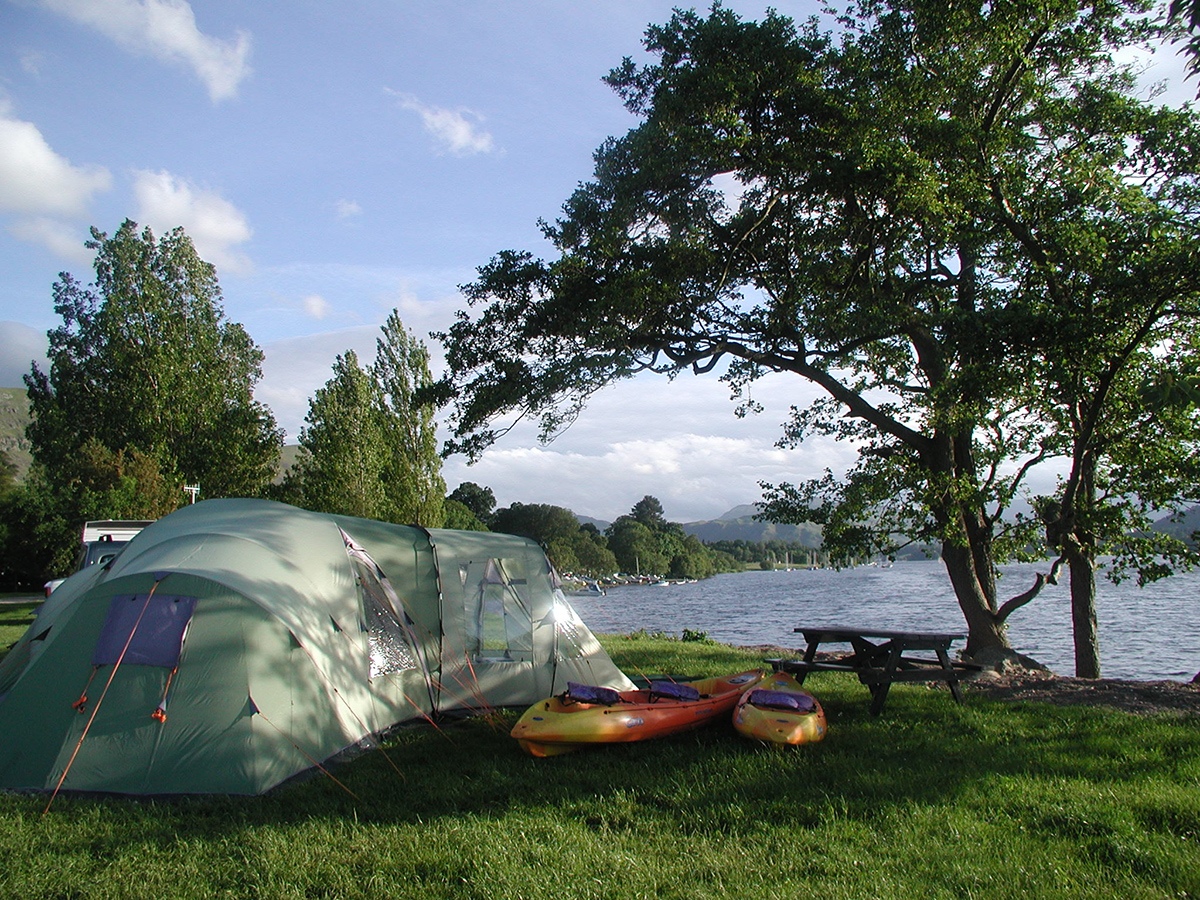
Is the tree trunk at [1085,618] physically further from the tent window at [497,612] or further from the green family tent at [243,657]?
the green family tent at [243,657]

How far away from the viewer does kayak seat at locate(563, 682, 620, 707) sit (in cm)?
727

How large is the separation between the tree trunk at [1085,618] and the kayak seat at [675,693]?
6627 mm

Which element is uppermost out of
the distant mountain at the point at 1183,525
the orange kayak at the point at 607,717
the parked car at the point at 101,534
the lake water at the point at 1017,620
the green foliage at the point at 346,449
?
the green foliage at the point at 346,449

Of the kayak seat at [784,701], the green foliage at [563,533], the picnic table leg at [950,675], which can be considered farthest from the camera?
the green foliage at [563,533]

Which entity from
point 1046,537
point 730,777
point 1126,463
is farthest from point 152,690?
point 1126,463

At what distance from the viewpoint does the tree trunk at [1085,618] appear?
11531mm

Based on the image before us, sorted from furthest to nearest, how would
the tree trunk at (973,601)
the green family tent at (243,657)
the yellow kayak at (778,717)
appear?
the tree trunk at (973,601), the yellow kayak at (778,717), the green family tent at (243,657)

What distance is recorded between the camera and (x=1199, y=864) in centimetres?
424

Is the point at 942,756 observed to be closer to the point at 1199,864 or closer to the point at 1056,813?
the point at 1056,813

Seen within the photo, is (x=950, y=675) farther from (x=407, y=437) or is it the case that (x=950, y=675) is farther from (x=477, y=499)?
(x=477, y=499)

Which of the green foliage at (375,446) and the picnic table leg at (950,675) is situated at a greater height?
the green foliage at (375,446)

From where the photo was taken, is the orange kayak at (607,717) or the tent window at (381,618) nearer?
the orange kayak at (607,717)

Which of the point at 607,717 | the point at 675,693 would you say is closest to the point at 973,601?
the point at 675,693

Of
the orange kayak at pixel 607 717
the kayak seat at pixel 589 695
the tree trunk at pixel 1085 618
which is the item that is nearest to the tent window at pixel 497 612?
the orange kayak at pixel 607 717
